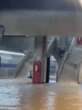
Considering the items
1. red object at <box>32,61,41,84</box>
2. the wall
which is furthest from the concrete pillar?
the wall

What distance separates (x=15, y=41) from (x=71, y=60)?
25.4 ft

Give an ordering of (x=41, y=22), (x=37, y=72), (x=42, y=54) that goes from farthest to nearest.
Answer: (x=42, y=54) < (x=37, y=72) < (x=41, y=22)

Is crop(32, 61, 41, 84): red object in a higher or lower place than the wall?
lower

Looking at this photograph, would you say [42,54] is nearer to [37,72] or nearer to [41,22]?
[37,72]

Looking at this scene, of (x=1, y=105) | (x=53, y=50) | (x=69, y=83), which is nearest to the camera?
(x=1, y=105)

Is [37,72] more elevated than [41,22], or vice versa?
[41,22]

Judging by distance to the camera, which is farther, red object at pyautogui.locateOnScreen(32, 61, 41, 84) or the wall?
red object at pyautogui.locateOnScreen(32, 61, 41, 84)

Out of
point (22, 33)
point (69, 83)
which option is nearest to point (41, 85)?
point (69, 83)

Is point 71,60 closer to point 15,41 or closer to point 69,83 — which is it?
point 69,83

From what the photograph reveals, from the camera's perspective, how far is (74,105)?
13398 millimetres

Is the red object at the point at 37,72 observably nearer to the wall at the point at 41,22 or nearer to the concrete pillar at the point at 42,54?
the concrete pillar at the point at 42,54

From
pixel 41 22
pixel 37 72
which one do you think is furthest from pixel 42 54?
pixel 41 22

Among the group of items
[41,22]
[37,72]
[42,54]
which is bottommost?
[37,72]

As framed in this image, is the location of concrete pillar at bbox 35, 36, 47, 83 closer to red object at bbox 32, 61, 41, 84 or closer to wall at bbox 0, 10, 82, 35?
red object at bbox 32, 61, 41, 84
